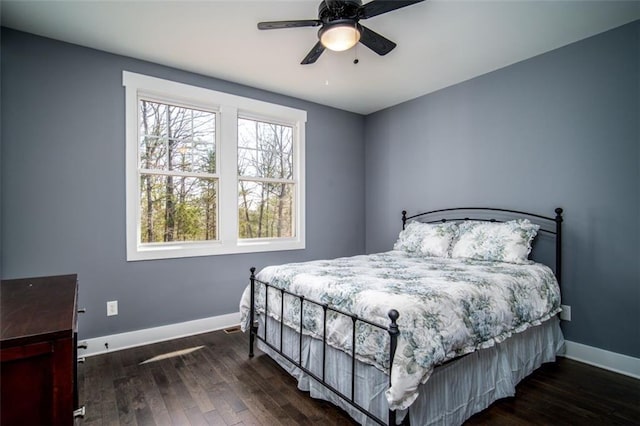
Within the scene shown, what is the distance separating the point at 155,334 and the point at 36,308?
2083 mm

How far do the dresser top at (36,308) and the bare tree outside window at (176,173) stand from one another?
149 cm

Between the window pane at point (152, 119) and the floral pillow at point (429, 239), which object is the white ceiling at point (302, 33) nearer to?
the window pane at point (152, 119)

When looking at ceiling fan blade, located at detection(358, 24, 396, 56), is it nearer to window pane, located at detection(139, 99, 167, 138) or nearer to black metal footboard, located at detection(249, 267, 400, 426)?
black metal footboard, located at detection(249, 267, 400, 426)

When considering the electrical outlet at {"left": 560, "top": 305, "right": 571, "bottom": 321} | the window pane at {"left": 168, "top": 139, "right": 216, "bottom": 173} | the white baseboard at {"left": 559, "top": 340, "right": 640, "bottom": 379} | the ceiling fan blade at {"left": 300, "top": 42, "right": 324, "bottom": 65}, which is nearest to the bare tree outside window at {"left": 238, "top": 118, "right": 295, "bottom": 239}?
the window pane at {"left": 168, "top": 139, "right": 216, "bottom": 173}

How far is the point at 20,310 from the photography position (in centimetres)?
115

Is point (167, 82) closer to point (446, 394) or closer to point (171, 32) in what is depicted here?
point (171, 32)

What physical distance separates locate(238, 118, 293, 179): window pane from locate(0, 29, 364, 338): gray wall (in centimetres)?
58

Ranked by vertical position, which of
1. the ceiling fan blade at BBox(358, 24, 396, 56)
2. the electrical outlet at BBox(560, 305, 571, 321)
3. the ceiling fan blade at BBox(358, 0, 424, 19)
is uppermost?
the ceiling fan blade at BBox(358, 0, 424, 19)

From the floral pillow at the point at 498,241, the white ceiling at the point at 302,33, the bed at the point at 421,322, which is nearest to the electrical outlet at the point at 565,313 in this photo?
the bed at the point at 421,322

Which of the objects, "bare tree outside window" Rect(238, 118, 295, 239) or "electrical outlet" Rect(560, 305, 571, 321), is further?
"bare tree outside window" Rect(238, 118, 295, 239)

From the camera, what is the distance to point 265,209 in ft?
12.9

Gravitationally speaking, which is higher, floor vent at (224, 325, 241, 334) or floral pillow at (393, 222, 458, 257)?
floral pillow at (393, 222, 458, 257)

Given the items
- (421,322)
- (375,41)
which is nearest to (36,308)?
(421,322)

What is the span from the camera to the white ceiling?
2.29 metres
